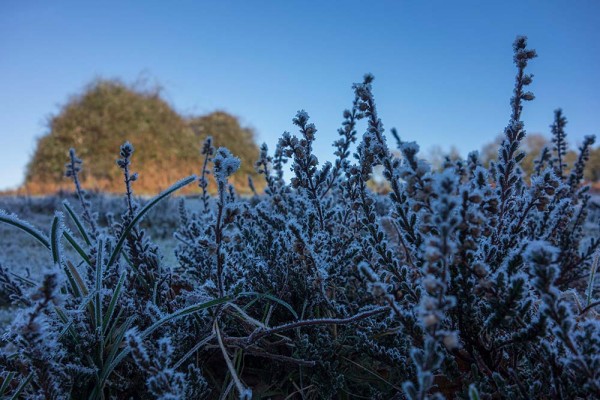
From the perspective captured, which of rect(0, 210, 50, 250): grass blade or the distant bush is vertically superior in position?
the distant bush

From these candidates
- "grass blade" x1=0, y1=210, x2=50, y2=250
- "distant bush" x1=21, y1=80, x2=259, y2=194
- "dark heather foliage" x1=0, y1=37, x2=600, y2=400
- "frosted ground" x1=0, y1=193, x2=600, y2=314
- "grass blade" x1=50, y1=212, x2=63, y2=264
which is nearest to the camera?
"dark heather foliage" x1=0, y1=37, x2=600, y2=400

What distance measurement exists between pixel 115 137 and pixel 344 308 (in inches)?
694

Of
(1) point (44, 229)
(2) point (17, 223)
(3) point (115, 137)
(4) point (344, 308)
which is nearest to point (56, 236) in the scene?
(2) point (17, 223)

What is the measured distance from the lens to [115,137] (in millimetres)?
17047

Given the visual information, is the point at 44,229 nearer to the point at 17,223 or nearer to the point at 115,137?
the point at 17,223

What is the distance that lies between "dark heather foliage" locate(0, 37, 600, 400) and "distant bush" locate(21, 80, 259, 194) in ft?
45.1

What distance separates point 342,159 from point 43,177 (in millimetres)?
17442

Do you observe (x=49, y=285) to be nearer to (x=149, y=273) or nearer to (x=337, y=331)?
(x=149, y=273)

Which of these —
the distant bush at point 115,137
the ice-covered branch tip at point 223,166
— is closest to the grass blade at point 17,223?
the ice-covered branch tip at point 223,166

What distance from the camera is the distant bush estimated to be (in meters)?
16.2

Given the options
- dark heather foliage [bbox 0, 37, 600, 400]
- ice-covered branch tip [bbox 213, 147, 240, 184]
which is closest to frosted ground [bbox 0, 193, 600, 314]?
dark heather foliage [bbox 0, 37, 600, 400]

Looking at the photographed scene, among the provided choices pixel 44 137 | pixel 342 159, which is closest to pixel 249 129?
pixel 44 137

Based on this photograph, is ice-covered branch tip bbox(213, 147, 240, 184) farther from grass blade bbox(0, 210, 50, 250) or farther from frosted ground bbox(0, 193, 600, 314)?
frosted ground bbox(0, 193, 600, 314)

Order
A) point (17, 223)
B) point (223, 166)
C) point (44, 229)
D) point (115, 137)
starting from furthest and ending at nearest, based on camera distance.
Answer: point (115, 137)
point (44, 229)
point (17, 223)
point (223, 166)
